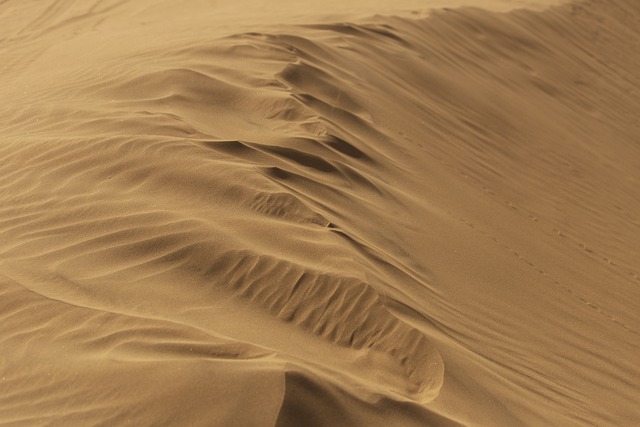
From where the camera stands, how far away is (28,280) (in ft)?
10.2

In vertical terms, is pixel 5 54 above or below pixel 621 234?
below

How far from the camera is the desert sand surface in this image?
100 inches

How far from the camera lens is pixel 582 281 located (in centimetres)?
473

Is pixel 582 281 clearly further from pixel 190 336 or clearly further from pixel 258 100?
pixel 190 336

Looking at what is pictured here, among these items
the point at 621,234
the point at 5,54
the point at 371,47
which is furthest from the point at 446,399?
the point at 5,54

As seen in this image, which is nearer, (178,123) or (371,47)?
(178,123)

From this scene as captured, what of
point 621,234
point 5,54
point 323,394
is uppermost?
point 323,394

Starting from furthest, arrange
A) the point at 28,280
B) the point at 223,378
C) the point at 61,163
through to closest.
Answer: the point at 61,163 < the point at 28,280 < the point at 223,378

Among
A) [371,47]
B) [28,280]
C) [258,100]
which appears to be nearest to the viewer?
[28,280]

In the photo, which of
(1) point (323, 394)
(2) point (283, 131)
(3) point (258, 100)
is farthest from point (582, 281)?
(1) point (323, 394)

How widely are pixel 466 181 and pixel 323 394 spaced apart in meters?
3.26

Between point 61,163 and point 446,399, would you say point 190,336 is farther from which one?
point 61,163

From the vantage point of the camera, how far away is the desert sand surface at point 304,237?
100 inches

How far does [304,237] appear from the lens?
340cm
